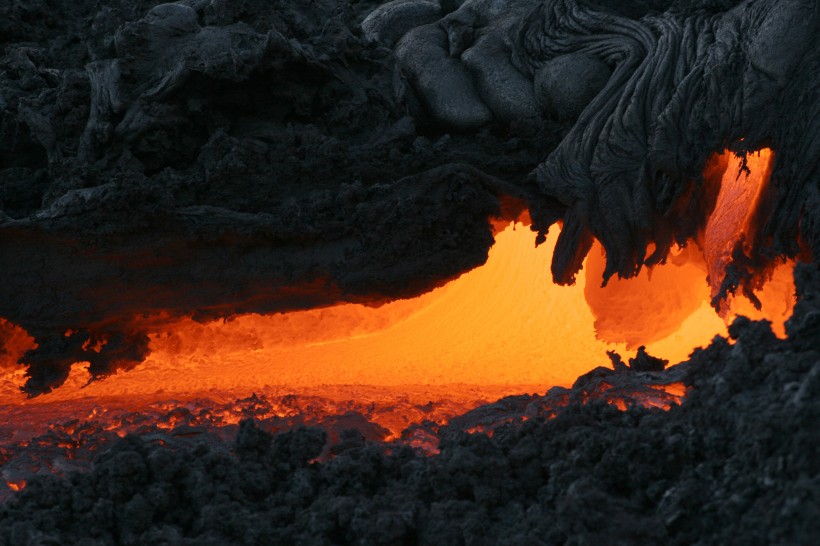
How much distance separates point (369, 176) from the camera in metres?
3.62

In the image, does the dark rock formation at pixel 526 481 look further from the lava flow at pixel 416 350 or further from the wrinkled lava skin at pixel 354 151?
the wrinkled lava skin at pixel 354 151

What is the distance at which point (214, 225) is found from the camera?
3.45 m

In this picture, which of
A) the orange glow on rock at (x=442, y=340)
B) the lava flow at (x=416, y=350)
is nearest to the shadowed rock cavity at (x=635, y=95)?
the lava flow at (x=416, y=350)

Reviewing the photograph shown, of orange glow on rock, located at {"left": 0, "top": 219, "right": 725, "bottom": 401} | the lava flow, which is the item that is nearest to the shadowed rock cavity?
the lava flow

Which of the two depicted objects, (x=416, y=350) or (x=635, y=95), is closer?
(x=635, y=95)

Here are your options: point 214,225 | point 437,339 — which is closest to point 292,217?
point 214,225

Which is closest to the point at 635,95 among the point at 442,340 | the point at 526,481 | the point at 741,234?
the point at 741,234

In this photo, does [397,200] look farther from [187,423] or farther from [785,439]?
[785,439]

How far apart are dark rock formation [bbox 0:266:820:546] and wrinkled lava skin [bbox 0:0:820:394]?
105cm

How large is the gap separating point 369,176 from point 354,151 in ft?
0.44

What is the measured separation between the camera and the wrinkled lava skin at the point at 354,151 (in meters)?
3.32

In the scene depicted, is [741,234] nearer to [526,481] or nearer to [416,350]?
[526,481]

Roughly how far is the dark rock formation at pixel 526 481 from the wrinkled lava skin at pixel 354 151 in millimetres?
1047

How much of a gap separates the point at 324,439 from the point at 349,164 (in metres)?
1.46
